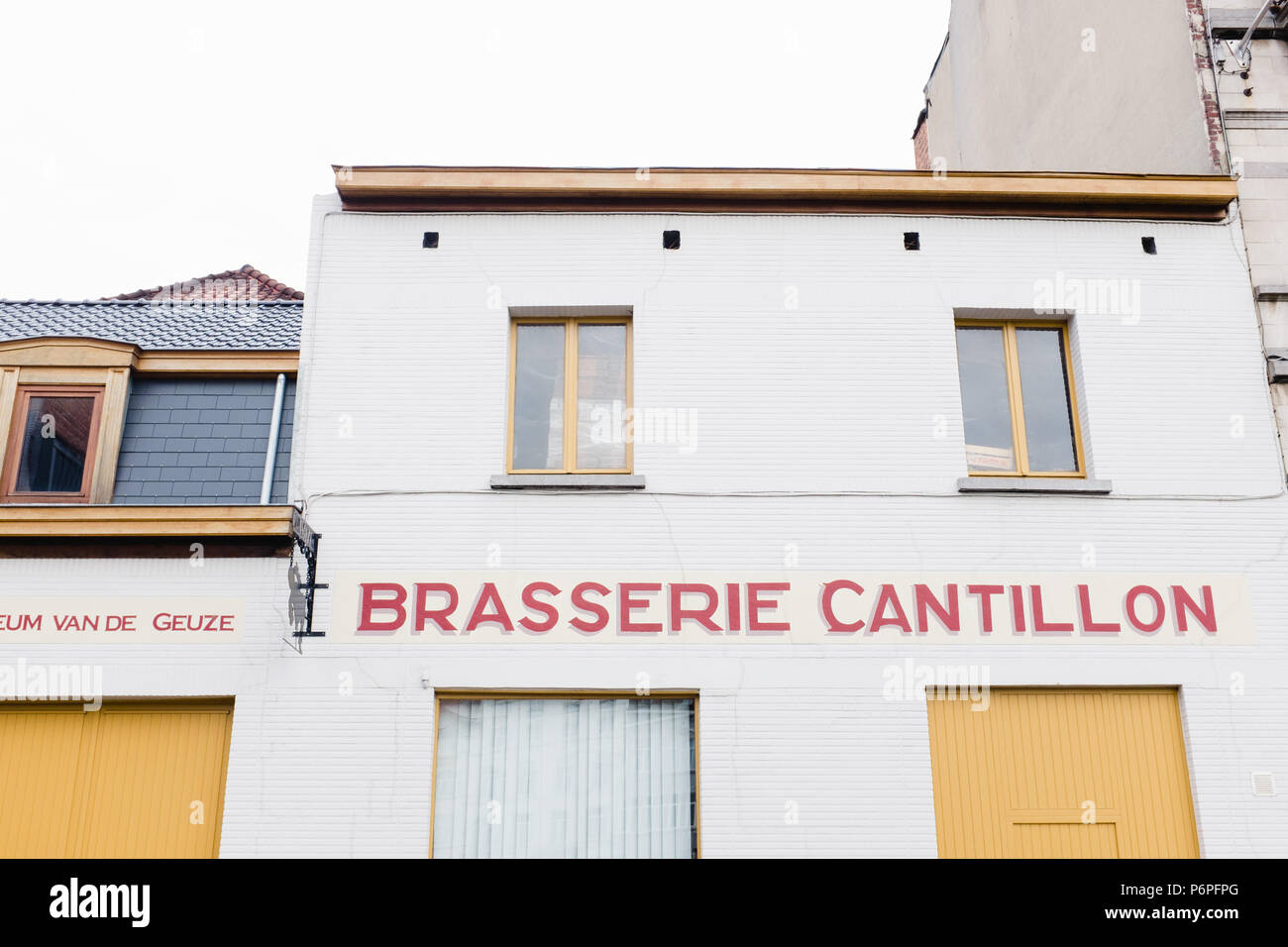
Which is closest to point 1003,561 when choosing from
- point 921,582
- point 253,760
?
point 921,582

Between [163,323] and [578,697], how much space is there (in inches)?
215

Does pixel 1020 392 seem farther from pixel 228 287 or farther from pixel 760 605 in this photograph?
pixel 228 287

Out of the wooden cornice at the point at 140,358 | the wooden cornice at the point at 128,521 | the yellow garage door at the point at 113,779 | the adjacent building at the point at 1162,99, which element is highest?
the adjacent building at the point at 1162,99

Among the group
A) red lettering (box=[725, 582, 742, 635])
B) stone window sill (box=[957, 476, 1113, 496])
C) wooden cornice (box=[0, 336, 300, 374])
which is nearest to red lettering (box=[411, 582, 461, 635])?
red lettering (box=[725, 582, 742, 635])

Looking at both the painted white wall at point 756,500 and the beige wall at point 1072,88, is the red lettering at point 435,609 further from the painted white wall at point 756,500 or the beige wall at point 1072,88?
the beige wall at point 1072,88

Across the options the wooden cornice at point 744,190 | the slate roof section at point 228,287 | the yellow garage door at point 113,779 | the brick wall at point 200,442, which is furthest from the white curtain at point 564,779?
the slate roof section at point 228,287

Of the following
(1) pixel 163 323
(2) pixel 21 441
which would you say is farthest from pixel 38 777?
(1) pixel 163 323

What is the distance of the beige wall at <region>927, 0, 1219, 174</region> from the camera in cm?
1000

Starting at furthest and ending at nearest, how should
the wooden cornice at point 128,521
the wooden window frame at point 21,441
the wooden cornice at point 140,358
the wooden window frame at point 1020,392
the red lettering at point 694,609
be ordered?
the wooden cornice at point 140,358
the wooden window frame at point 1020,392
the wooden window frame at point 21,441
the red lettering at point 694,609
the wooden cornice at point 128,521

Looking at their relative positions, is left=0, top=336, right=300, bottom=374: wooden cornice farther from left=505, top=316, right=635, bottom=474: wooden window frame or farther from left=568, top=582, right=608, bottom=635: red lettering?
left=568, top=582, right=608, bottom=635: red lettering

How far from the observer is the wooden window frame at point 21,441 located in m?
8.55

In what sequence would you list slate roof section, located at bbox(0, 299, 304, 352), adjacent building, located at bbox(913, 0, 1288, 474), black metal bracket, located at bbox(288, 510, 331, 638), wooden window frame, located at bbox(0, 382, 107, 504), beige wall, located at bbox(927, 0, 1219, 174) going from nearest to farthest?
black metal bracket, located at bbox(288, 510, 331, 638), wooden window frame, located at bbox(0, 382, 107, 504), adjacent building, located at bbox(913, 0, 1288, 474), slate roof section, located at bbox(0, 299, 304, 352), beige wall, located at bbox(927, 0, 1219, 174)

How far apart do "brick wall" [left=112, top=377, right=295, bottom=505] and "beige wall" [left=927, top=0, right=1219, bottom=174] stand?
8442 millimetres

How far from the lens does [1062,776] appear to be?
7.95 meters
